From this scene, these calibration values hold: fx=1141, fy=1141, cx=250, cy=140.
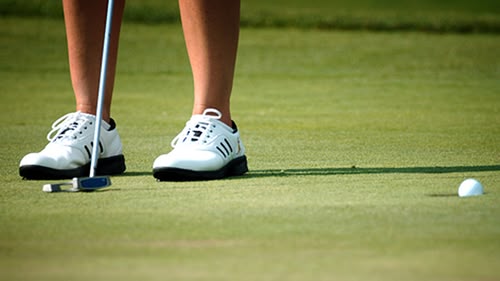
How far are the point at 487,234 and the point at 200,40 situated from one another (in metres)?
1.46

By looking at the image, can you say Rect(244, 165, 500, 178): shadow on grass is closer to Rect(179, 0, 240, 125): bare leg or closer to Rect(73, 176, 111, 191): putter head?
Rect(179, 0, 240, 125): bare leg

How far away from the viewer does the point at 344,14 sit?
49.4ft

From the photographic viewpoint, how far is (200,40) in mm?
3600

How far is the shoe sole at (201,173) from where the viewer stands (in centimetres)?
334

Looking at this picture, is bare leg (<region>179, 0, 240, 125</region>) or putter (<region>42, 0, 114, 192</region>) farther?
bare leg (<region>179, 0, 240, 125</region>)

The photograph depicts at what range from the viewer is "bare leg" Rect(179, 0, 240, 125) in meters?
3.58

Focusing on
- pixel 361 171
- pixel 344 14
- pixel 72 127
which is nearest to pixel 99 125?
pixel 72 127

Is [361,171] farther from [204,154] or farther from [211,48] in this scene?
[211,48]

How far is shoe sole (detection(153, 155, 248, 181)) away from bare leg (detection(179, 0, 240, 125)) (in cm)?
15

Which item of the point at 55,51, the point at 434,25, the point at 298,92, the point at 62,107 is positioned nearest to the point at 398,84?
the point at 298,92

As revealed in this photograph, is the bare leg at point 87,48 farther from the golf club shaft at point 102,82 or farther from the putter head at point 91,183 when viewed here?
the putter head at point 91,183

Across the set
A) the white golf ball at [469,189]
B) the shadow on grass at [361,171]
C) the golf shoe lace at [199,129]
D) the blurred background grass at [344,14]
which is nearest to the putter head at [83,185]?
the golf shoe lace at [199,129]

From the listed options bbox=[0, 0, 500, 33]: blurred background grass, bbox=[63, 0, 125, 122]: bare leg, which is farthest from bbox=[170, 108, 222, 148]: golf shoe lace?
bbox=[0, 0, 500, 33]: blurred background grass

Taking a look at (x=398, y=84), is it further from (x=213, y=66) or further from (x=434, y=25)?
(x=434, y=25)
